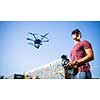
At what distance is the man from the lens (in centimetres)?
228

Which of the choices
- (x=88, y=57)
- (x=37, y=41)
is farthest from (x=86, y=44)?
(x=37, y=41)

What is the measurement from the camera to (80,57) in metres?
2.29

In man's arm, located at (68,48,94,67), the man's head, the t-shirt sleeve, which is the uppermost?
the man's head

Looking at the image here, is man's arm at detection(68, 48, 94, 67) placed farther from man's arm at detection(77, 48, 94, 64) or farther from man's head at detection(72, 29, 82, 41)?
man's head at detection(72, 29, 82, 41)

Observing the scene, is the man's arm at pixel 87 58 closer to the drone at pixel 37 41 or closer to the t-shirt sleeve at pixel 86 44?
the t-shirt sleeve at pixel 86 44

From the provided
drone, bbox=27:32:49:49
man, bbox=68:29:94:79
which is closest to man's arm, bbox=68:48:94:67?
man, bbox=68:29:94:79

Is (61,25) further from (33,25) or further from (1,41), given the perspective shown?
(1,41)

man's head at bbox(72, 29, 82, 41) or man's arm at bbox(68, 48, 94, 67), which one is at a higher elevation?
man's head at bbox(72, 29, 82, 41)

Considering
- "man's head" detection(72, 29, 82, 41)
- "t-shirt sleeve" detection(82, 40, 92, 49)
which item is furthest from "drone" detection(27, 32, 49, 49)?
"t-shirt sleeve" detection(82, 40, 92, 49)

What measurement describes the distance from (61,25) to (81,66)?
546 mm

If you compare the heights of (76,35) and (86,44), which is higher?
(76,35)

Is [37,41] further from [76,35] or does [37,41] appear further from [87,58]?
[87,58]
